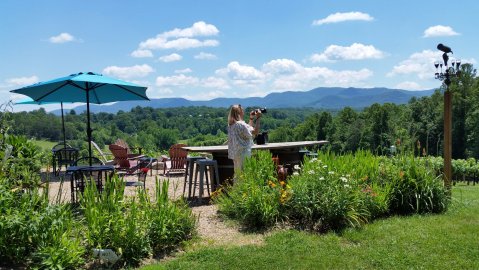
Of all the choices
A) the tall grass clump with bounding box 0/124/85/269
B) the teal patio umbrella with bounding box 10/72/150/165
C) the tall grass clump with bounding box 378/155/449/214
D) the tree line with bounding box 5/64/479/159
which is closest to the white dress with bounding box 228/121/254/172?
the teal patio umbrella with bounding box 10/72/150/165

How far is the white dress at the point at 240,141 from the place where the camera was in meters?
6.88

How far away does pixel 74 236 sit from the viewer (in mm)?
4395

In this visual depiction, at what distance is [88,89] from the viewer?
7.73 meters

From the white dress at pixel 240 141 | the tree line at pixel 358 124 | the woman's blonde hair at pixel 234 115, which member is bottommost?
the tree line at pixel 358 124

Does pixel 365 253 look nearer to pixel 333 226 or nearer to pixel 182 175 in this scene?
pixel 333 226

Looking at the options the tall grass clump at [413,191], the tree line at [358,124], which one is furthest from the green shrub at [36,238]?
the tree line at [358,124]

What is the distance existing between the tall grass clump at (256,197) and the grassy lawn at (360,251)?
1.25ft

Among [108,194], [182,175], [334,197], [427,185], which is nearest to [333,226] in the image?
[334,197]

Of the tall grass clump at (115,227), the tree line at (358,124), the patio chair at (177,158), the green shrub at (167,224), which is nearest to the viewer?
the tall grass clump at (115,227)

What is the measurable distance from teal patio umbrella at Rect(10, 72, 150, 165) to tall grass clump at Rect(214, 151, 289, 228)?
261 centimetres

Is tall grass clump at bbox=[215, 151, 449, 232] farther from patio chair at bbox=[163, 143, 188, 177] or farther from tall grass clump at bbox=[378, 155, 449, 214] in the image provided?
patio chair at bbox=[163, 143, 188, 177]

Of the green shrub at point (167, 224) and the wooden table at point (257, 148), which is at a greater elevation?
the wooden table at point (257, 148)

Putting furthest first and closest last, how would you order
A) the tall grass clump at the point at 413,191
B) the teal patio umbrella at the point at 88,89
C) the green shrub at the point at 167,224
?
1. the teal patio umbrella at the point at 88,89
2. the tall grass clump at the point at 413,191
3. the green shrub at the point at 167,224

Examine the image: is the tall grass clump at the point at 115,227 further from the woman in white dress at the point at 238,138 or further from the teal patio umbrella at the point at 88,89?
the teal patio umbrella at the point at 88,89
